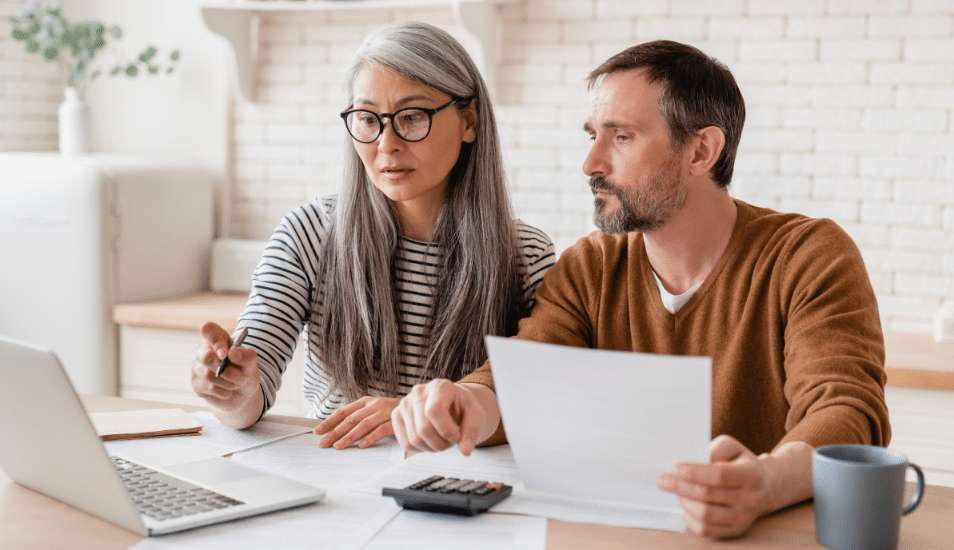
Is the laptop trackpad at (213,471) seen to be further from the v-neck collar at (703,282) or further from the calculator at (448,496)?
the v-neck collar at (703,282)

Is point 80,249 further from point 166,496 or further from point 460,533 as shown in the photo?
point 460,533

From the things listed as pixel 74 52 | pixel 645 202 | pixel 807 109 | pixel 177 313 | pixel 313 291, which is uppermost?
pixel 74 52


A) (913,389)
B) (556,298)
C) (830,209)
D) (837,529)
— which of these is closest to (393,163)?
(556,298)

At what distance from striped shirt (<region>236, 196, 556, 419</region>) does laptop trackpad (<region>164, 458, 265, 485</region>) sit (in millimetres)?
411

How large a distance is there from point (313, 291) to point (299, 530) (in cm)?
82

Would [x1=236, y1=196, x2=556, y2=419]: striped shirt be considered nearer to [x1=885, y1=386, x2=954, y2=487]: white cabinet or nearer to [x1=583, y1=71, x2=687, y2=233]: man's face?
[x1=583, y1=71, x2=687, y2=233]: man's face

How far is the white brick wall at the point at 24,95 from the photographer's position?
3410 mm

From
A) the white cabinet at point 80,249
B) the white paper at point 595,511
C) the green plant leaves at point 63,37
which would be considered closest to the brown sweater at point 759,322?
the white paper at point 595,511

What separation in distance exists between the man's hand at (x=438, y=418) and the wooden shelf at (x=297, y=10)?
71.5 inches

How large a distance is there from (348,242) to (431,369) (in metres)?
0.30

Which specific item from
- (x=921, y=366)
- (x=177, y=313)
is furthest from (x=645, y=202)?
(x=177, y=313)

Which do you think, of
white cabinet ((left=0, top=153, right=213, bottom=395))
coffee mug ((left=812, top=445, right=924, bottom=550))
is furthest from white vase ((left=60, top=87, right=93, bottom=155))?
coffee mug ((left=812, top=445, right=924, bottom=550))

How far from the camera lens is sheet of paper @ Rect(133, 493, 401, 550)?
3.17 feet

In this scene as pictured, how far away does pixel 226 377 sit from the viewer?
140 centimetres
